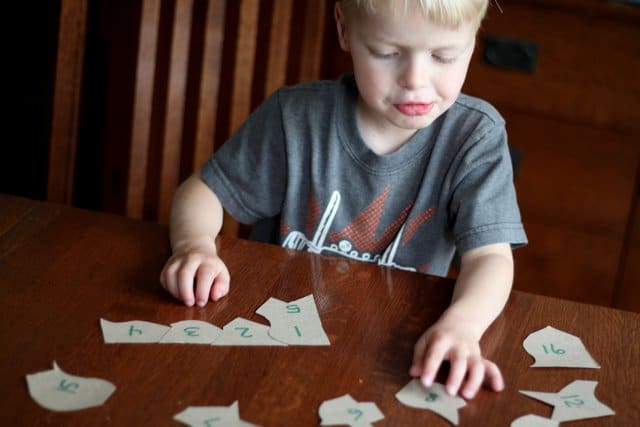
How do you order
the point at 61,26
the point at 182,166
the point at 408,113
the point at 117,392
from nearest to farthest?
the point at 117,392 → the point at 408,113 → the point at 61,26 → the point at 182,166

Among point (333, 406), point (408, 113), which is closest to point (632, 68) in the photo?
point (408, 113)

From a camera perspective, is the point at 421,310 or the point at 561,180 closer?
the point at 421,310

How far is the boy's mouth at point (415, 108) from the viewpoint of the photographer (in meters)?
1.11

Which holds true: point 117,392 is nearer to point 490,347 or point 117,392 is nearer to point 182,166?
point 490,347

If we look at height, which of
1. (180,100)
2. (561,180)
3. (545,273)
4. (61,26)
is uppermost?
(61,26)

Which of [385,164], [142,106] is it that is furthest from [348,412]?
[142,106]

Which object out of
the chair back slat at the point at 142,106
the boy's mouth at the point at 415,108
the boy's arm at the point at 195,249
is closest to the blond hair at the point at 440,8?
the boy's mouth at the point at 415,108

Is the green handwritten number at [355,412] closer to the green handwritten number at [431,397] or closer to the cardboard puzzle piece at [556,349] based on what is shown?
the green handwritten number at [431,397]

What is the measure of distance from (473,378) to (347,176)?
0.53 metres

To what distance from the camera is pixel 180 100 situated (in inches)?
73.9

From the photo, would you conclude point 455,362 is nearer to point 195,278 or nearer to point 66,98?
point 195,278

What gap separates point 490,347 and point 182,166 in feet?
3.83

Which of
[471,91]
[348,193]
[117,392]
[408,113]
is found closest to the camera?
[117,392]

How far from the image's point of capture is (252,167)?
1322 mm
